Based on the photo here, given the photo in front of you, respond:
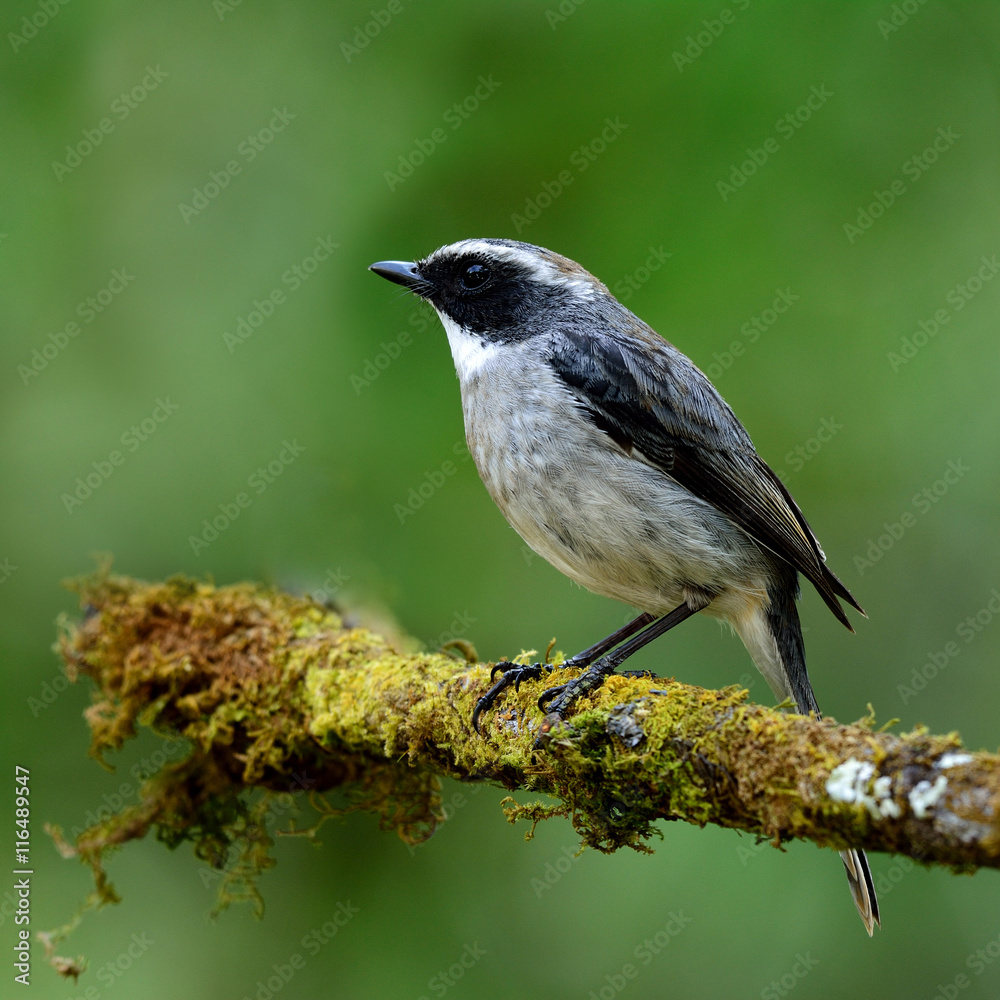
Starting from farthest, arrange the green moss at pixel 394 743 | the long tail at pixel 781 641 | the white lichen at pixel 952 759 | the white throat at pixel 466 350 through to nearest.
A: the white throat at pixel 466 350 → the long tail at pixel 781 641 → the green moss at pixel 394 743 → the white lichen at pixel 952 759

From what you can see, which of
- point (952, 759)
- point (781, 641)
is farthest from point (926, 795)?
point (781, 641)

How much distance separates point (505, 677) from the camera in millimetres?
3057

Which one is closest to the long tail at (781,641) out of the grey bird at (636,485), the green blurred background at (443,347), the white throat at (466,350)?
the grey bird at (636,485)

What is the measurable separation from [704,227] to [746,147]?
1.60 ft

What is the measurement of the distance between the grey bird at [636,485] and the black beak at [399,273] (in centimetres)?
42

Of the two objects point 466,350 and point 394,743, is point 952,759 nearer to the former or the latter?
point 394,743

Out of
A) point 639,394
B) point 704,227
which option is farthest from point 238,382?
point 704,227

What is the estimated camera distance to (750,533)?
367 cm

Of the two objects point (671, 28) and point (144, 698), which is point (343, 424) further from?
point (671, 28)

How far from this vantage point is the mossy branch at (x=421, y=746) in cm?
177

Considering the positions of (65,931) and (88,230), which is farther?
(88,230)

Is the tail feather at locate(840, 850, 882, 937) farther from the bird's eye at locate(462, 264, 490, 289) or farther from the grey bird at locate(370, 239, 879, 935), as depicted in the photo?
the bird's eye at locate(462, 264, 490, 289)

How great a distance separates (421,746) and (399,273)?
7.39 ft

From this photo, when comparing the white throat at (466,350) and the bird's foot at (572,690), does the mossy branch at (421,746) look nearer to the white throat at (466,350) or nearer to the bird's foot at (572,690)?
the bird's foot at (572,690)
